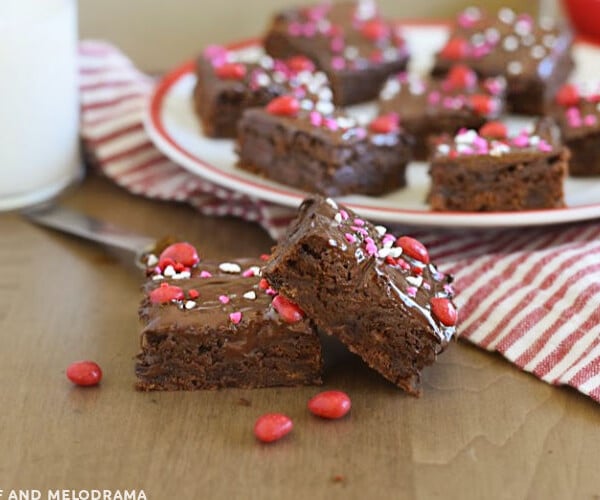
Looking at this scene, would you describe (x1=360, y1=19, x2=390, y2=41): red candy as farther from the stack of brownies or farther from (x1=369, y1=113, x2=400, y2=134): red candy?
(x1=369, y1=113, x2=400, y2=134): red candy

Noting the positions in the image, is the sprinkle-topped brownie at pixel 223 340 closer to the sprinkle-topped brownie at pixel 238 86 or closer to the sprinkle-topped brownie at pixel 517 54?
the sprinkle-topped brownie at pixel 238 86

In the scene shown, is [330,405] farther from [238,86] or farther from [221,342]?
[238,86]

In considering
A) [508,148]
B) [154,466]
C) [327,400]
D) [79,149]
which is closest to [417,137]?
[508,148]

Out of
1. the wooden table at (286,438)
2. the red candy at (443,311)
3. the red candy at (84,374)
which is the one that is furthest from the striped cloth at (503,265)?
the red candy at (84,374)

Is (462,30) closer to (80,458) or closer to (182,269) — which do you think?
(182,269)

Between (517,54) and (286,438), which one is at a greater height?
(517,54)

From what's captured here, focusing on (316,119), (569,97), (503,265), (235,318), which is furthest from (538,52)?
(235,318)
